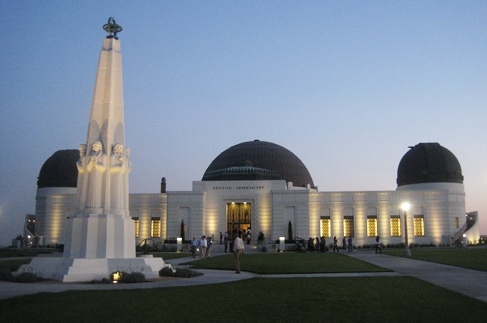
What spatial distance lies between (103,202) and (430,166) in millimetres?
48277

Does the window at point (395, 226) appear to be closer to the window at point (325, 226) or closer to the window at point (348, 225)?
the window at point (348, 225)

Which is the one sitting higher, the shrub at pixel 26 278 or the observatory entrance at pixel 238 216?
the observatory entrance at pixel 238 216

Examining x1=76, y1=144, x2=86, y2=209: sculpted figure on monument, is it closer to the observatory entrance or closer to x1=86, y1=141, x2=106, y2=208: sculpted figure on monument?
x1=86, y1=141, x2=106, y2=208: sculpted figure on monument

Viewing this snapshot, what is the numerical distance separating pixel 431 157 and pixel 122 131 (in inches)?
1884

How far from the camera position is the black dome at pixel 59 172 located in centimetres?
5997

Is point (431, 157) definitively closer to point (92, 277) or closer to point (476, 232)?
point (476, 232)

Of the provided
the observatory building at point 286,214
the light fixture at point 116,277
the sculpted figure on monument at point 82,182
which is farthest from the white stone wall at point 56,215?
the light fixture at point 116,277

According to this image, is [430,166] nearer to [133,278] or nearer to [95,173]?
[95,173]

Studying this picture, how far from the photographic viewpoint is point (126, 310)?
29.4 feet

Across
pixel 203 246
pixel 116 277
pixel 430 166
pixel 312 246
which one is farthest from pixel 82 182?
pixel 430 166

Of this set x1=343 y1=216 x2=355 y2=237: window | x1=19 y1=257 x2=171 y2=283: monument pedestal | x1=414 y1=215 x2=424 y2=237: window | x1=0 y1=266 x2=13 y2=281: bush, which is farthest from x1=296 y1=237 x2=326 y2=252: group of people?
x1=0 y1=266 x2=13 y2=281: bush

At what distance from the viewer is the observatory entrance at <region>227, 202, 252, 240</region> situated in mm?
50094

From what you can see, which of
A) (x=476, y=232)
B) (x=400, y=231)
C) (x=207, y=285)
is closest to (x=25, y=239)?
(x=400, y=231)

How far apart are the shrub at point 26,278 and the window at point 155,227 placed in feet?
120
